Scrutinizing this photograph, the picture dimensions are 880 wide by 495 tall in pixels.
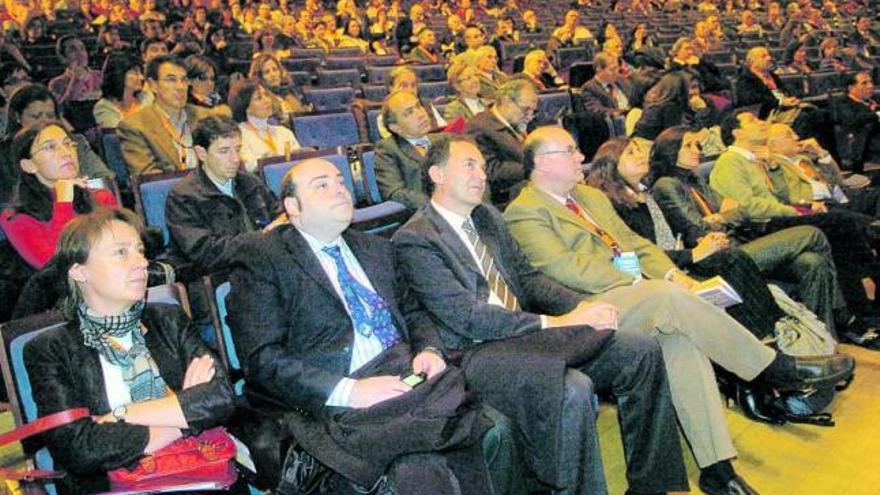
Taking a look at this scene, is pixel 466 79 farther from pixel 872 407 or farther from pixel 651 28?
pixel 651 28

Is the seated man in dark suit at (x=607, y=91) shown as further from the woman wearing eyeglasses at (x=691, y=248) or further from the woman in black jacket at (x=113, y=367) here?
the woman in black jacket at (x=113, y=367)

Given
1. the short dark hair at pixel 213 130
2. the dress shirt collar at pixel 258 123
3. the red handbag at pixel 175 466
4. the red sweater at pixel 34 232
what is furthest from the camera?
the dress shirt collar at pixel 258 123

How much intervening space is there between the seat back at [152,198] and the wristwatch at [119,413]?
1409mm

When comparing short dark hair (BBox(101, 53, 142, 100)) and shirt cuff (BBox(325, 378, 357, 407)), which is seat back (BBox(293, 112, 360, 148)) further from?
shirt cuff (BBox(325, 378, 357, 407))

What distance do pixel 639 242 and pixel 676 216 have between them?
0.46m

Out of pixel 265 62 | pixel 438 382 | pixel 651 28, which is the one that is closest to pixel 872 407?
pixel 438 382

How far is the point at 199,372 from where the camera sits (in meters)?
1.70

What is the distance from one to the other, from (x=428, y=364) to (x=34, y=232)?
1.50m

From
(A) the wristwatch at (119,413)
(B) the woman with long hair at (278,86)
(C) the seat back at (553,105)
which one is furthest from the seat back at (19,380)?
(C) the seat back at (553,105)

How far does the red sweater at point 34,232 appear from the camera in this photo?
2.46m

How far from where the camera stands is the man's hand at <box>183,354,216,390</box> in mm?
1688

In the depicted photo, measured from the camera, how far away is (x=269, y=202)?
3.02 meters

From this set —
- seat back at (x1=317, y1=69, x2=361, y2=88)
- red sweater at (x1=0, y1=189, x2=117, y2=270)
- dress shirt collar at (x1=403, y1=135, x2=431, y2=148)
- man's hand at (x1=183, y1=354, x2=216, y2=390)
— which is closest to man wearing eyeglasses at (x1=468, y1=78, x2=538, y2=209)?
dress shirt collar at (x1=403, y1=135, x2=431, y2=148)

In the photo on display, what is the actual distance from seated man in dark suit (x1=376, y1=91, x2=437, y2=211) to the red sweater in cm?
149
